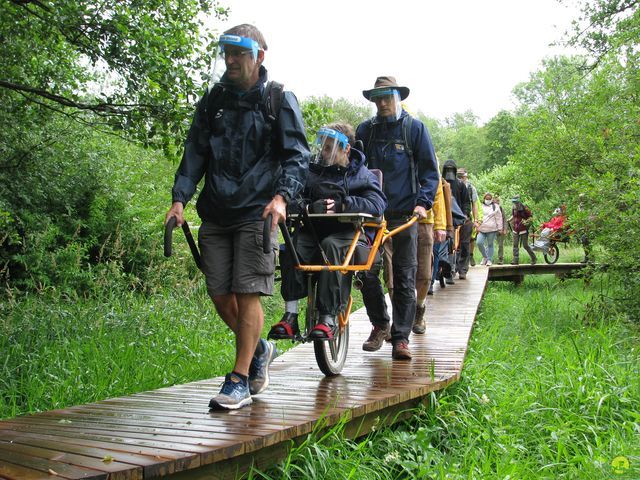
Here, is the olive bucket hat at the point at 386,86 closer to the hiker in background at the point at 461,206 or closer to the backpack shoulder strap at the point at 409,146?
the backpack shoulder strap at the point at 409,146

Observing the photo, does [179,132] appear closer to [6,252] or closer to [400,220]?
[400,220]

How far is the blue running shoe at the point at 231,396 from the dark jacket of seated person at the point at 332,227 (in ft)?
2.94

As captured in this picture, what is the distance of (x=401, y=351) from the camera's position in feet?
20.1

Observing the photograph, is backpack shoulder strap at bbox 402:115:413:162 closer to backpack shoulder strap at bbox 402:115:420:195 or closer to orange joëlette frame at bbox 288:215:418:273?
backpack shoulder strap at bbox 402:115:420:195

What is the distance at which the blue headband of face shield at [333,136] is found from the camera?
5.33 meters

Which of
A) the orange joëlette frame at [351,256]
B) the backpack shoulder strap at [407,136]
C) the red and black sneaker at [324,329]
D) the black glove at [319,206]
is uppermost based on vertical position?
the backpack shoulder strap at [407,136]

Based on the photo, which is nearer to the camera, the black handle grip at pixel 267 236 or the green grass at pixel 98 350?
the black handle grip at pixel 267 236

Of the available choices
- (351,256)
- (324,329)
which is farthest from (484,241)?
(324,329)

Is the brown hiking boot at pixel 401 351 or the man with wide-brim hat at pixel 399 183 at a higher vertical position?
the man with wide-brim hat at pixel 399 183

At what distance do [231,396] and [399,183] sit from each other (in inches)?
109

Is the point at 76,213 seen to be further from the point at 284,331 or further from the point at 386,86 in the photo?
the point at 284,331

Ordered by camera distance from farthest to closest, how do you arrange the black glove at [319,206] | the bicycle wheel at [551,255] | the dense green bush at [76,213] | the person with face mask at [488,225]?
1. the bicycle wheel at [551,255]
2. the person with face mask at [488,225]
3. the dense green bush at [76,213]
4. the black glove at [319,206]

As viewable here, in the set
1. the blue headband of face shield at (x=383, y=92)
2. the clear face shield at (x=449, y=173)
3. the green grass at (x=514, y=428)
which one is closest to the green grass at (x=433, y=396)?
the green grass at (x=514, y=428)

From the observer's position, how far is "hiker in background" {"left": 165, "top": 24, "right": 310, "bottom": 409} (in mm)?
4109
